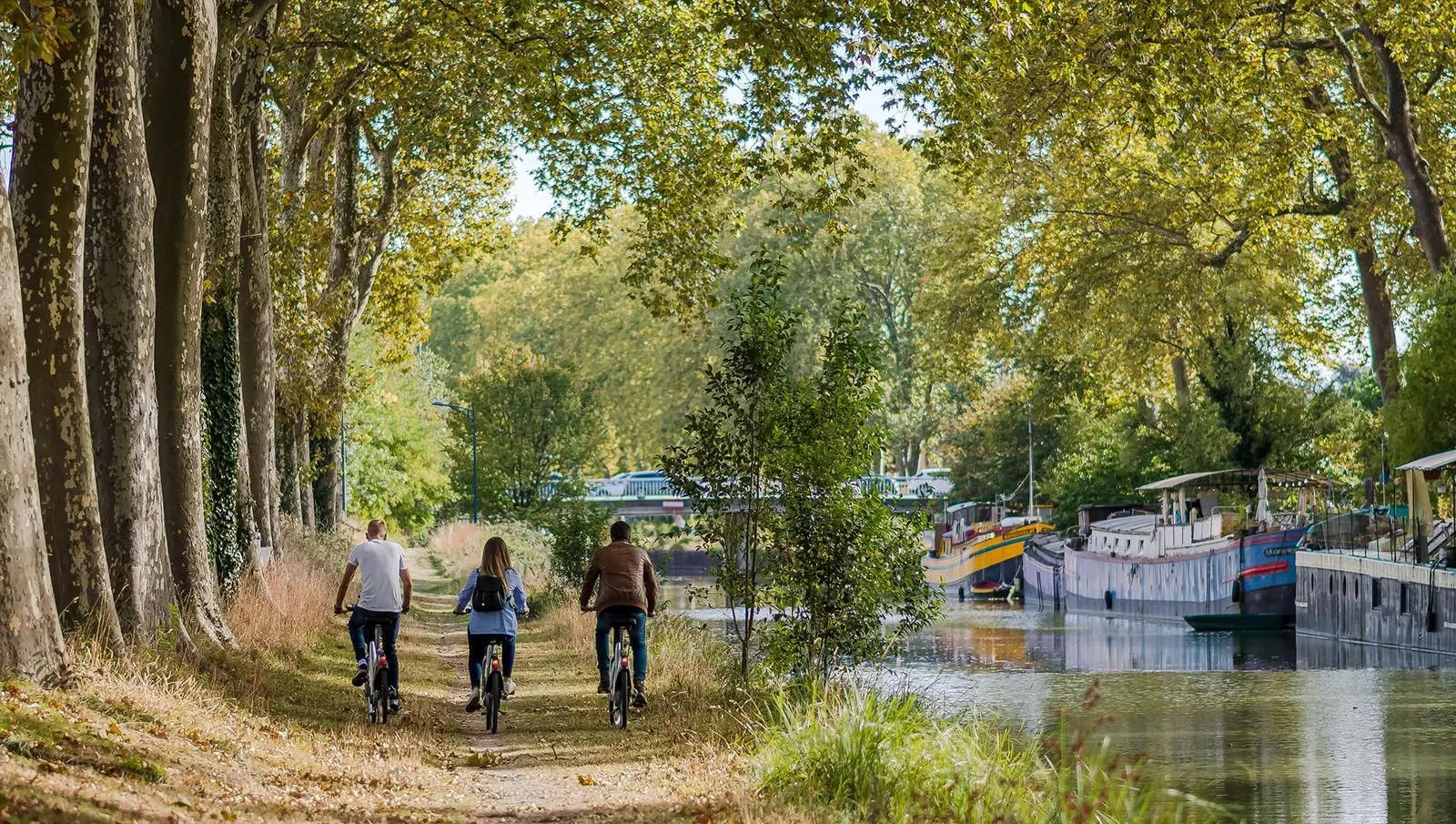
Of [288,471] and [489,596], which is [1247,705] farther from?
[288,471]

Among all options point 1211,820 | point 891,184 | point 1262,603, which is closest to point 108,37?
point 1211,820

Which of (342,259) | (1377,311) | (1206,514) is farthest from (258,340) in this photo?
(1206,514)

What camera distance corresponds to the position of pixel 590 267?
88688 millimetres

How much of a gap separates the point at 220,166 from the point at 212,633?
6.01 metres

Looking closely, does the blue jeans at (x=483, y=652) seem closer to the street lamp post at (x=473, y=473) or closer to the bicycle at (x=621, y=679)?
the bicycle at (x=621, y=679)

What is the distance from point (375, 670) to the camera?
46.1 feet

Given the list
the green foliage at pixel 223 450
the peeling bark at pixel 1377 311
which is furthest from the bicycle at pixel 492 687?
the peeling bark at pixel 1377 311

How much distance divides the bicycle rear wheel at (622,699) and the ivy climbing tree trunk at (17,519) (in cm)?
497

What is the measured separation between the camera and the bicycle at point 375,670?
1401 cm

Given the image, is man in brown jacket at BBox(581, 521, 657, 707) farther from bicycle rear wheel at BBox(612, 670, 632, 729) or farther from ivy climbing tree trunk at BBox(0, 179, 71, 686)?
ivy climbing tree trunk at BBox(0, 179, 71, 686)

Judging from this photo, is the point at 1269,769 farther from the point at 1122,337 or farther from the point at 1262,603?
the point at 1122,337

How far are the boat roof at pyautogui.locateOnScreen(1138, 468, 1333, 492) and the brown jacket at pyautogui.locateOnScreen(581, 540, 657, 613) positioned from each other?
32.1 metres

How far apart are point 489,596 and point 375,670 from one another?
43.0 inches

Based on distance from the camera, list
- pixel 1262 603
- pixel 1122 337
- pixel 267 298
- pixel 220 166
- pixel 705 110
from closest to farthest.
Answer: pixel 220 166 → pixel 267 298 → pixel 705 110 → pixel 1262 603 → pixel 1122 337
